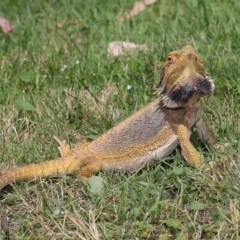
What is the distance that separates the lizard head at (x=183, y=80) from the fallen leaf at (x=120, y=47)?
73.1 inches

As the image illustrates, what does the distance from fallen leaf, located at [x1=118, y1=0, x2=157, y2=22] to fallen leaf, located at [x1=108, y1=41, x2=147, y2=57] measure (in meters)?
0.71

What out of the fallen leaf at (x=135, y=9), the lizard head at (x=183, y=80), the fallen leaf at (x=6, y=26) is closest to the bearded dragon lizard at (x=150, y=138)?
the lizard head at (x=183, y=80)

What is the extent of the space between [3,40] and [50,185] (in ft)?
9.39

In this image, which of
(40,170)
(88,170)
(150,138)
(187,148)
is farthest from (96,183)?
(187,148)

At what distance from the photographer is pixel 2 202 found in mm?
5246

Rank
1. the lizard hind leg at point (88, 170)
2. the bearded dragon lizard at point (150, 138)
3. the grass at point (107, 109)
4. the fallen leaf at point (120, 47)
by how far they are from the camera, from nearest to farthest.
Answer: the grass at point (107, 109) → the bearded dragon lizard at point (150, 138) → the lizard hind leg at point (88, 170) → the fallen leaf at point (120, 47)

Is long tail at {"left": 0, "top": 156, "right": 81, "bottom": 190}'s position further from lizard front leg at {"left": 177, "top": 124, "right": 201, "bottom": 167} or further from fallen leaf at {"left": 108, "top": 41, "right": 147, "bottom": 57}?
fallen leaf at {"left": 108, "top": 41, "right": 147, "bottom": 57}

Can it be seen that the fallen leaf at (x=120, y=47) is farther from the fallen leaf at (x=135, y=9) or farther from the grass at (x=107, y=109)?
the fallen leaf at (x=135, y=9)

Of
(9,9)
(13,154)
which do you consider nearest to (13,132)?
(13,154)

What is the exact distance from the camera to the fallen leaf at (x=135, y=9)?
316 inches

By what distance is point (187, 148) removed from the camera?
5262 millimetres

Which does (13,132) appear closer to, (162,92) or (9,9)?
(162,92)

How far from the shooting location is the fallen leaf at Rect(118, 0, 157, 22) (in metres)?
8.02

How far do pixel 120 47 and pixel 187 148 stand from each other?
2237mm
